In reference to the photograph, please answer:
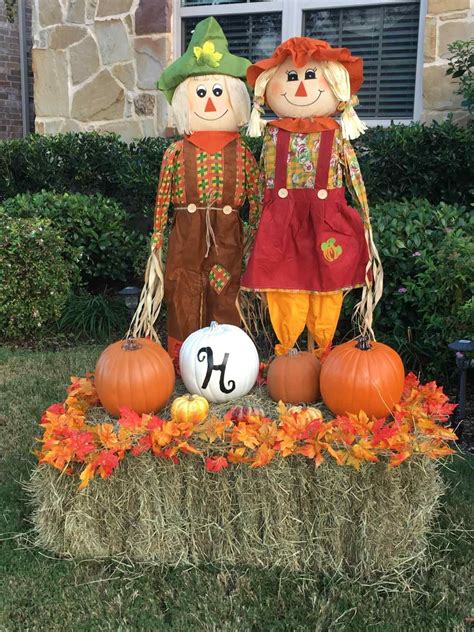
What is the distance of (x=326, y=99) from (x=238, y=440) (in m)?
1.57

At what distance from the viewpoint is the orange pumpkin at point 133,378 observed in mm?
2537

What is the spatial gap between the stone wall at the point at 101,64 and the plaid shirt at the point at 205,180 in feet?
10.3

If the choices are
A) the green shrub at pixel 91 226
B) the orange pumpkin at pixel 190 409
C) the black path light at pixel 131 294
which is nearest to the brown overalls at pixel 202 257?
the orange pumpkin at pixel 190 409

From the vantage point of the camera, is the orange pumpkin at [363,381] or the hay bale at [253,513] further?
the orange pumpkin at [363,381]

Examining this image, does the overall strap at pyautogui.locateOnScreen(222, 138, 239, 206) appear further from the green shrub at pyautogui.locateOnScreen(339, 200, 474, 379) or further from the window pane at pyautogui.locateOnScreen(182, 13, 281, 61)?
the window pane at pyautogui.locateOnScreen(182, 13, 281, 61)

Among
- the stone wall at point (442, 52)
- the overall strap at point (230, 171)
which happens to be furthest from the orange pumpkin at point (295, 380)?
the stone wall at point (442, 52)

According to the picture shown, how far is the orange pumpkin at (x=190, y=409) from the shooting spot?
2.44 metres

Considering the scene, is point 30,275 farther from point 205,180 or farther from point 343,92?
point 343,92

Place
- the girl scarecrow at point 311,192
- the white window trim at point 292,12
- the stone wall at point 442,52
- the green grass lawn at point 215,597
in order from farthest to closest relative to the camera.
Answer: the white window trim at point 292,12, the stone wall at point 442,52, the girl scarecrow at point 311,192, the green grass lawn at point 215,597

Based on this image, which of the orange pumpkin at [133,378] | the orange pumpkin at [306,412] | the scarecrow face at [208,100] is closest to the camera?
the orange pumpkin at [306,412]

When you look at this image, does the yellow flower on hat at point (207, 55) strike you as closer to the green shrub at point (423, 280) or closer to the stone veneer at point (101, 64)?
the green shrub at point (423, 280)

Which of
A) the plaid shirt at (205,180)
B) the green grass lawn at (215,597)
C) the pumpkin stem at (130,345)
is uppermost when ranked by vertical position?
the plaid shirt at (205,180)

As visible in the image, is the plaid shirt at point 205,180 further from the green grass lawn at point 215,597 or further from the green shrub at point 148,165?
the green shrub at point 148,165

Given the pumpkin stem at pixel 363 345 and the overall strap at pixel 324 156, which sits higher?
the overall strap at pixel 324 156
